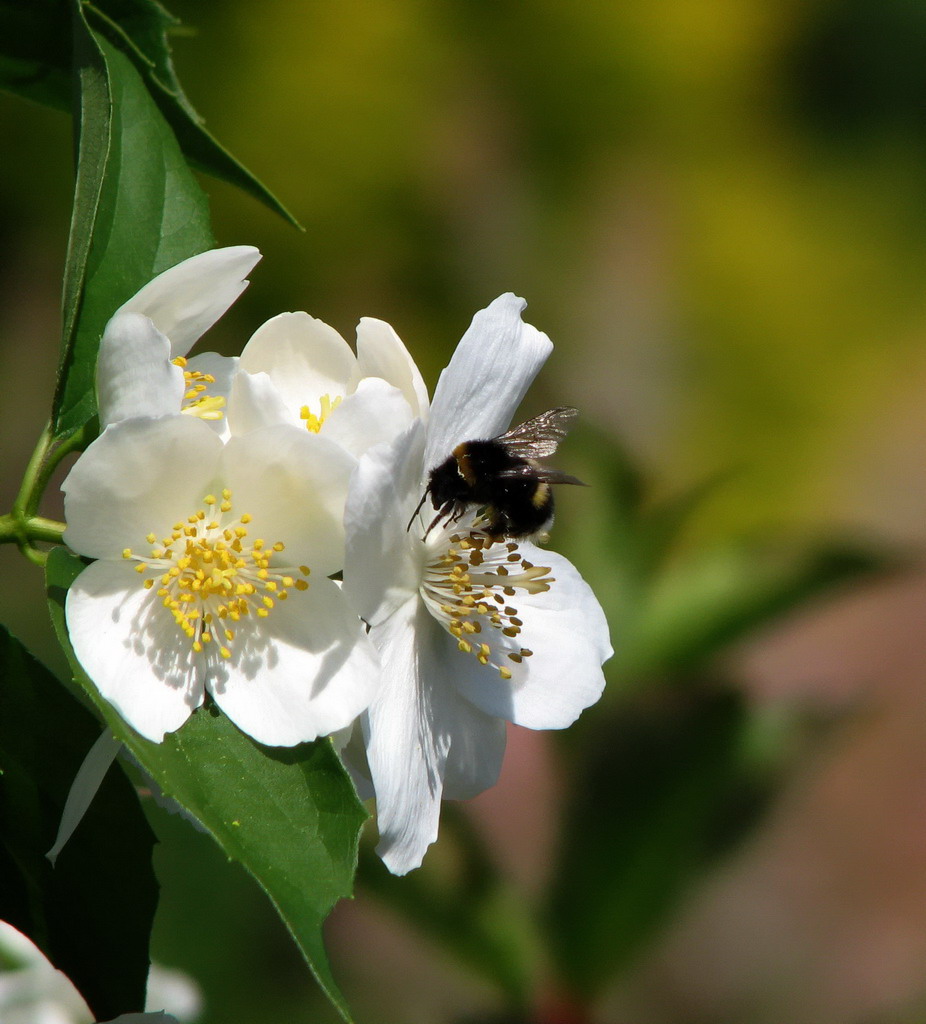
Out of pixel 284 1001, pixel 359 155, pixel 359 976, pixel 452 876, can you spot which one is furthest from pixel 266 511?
pixel 359 155

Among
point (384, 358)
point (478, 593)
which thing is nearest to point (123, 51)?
point (384, 358)

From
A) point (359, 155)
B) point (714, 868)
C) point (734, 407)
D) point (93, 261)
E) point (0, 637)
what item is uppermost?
point (93, 261)

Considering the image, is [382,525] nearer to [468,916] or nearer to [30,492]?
[30,492]

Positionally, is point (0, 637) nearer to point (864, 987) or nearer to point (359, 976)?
point (359, 976)

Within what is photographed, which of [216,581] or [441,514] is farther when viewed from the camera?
[441,514]

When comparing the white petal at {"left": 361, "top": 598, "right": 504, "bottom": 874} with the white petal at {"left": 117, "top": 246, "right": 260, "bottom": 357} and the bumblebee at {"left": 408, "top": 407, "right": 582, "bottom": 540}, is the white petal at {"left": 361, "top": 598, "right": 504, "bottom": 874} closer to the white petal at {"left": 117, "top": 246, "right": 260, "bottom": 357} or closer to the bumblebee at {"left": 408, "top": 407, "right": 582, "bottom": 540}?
the bumblebee at {"left": 408, "top": 407, "right": 582, "bottom": 540}

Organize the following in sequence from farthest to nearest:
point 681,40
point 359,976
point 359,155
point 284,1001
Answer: point 681,40 < point 359,155 < point 359,976 < point 284,1001
